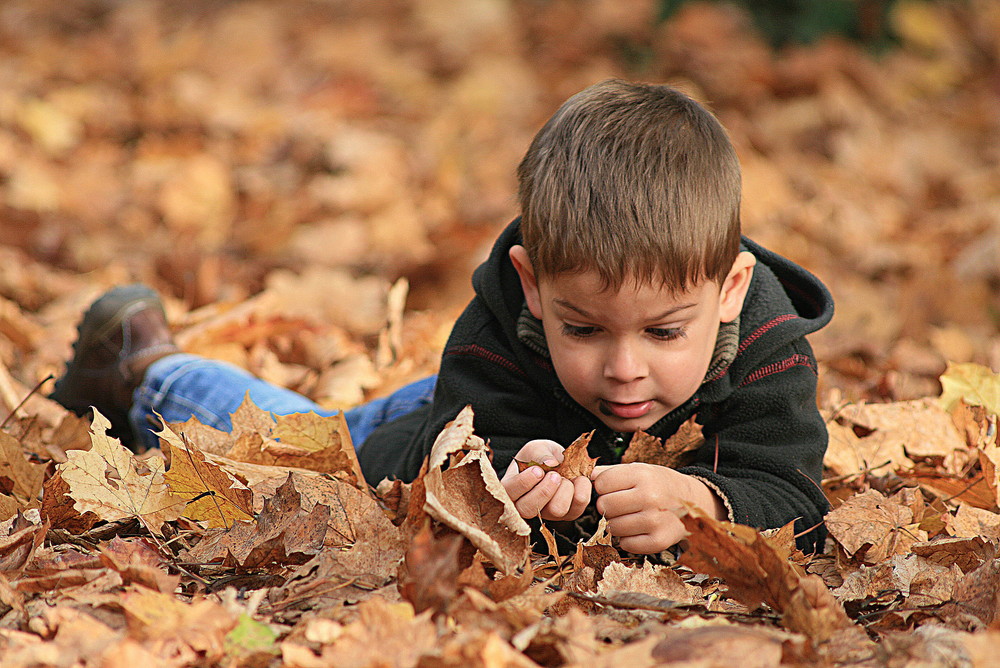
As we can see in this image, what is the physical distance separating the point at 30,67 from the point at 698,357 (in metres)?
5.64

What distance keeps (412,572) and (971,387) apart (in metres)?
1.69

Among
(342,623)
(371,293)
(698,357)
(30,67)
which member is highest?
(30,67)

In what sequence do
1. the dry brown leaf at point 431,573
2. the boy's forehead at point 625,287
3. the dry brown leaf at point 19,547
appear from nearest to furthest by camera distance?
the dry brown leaf at point 431,573 < the dry brown leaf at point 19,547 < the boy's forehead at point 625,287

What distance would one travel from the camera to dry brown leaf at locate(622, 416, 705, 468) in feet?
6.90

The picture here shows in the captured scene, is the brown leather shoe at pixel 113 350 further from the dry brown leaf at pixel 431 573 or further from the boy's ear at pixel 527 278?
the dry brown leaf at pixel 431 573

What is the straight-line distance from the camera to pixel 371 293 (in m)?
3.88

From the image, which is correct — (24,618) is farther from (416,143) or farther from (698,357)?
(416,143)

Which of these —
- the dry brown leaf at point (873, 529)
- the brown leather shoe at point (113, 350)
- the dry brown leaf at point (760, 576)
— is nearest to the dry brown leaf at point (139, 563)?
the dry brown leaf at point (760, 576)

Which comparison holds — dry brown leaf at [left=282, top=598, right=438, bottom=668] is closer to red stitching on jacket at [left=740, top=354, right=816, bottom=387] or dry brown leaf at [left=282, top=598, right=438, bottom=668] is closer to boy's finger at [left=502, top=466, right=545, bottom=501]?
boy's finger at [left=502, top=466, right=545, bottom=501]

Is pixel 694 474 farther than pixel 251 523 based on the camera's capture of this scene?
Yes

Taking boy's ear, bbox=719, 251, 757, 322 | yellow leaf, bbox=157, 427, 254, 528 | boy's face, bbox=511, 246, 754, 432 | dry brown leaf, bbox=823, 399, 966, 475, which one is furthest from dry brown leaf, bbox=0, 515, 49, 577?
dry brown leaf, bbox=823, 399, 966, 475

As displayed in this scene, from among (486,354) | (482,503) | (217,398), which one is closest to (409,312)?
(217,398)

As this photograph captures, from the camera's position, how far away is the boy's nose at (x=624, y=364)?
1880mm

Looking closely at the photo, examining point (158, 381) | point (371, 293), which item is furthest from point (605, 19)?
point (158, 381)
